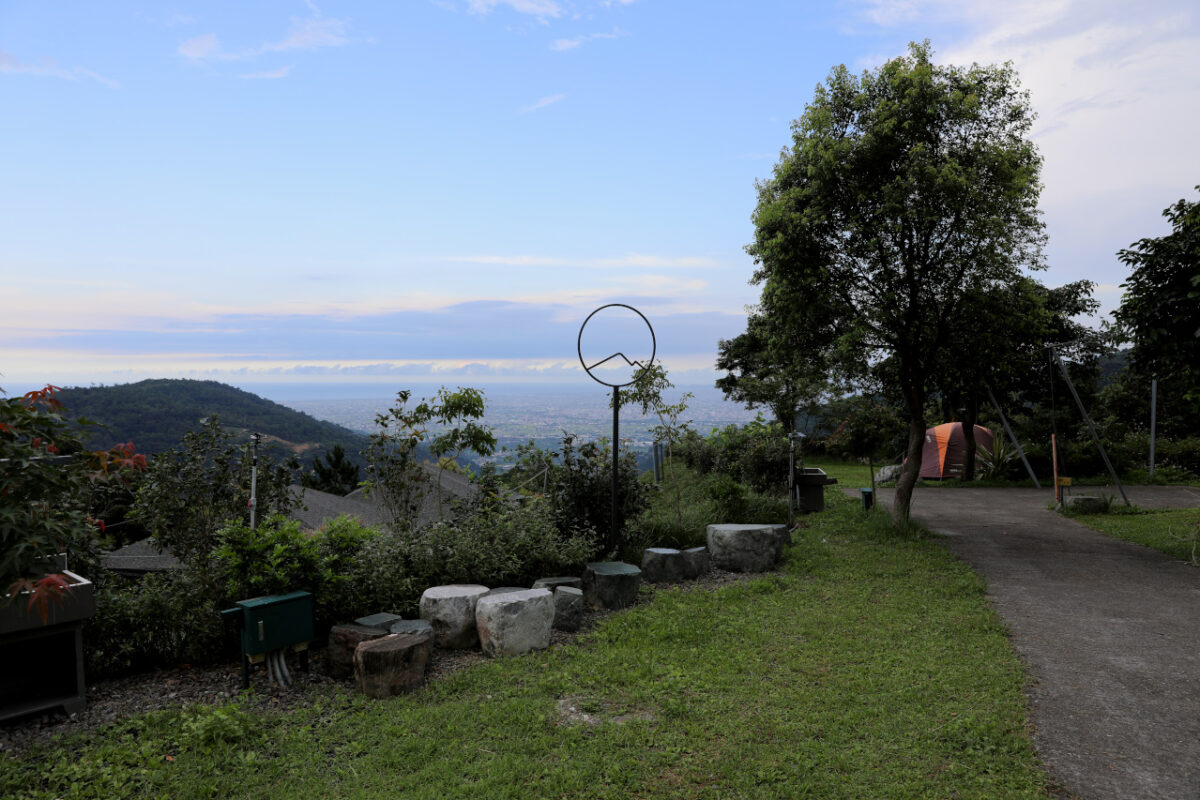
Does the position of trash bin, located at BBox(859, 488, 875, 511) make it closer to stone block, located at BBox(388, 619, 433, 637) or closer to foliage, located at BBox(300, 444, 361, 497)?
stone block, located at BBox(388, 619, 433, 637)

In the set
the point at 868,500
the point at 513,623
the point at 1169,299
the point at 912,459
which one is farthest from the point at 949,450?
the point at 513,623

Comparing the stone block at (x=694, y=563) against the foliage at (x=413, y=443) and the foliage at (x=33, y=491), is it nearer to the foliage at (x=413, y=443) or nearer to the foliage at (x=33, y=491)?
the foliage at (x=413, y=443)

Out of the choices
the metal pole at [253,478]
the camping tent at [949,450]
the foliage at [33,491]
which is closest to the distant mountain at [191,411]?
the metal pole at [253,478]

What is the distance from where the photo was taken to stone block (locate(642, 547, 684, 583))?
24.7 feet

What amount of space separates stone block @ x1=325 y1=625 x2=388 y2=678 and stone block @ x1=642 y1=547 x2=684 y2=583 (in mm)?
3345

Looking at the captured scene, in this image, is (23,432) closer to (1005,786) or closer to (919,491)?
(1005,786)

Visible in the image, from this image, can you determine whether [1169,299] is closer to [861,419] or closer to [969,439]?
[861,419]

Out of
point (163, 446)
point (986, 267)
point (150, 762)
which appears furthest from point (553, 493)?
point (986, 267)

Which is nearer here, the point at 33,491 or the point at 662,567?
the point at 33,491

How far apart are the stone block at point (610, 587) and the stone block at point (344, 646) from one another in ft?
7.39

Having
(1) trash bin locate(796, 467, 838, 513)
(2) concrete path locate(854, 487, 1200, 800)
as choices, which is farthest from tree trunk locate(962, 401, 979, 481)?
(1) trash bin locate(796, 467, 838, 513)

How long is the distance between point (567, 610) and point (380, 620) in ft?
5.11

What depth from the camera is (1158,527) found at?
1097cm

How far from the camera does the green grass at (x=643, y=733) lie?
138 inches
